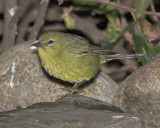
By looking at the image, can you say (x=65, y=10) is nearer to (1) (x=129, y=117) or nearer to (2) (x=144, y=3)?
(2) (x=144, y=3)

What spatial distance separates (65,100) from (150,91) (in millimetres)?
1223

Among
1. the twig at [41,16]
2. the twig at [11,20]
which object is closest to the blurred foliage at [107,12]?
the twig at [41,16]

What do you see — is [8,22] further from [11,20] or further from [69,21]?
[69,21]

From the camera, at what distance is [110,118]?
17.2 ft

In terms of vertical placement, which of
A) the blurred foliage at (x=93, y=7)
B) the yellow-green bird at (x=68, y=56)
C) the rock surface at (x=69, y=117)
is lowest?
the rock surface at (x=69, y=117)

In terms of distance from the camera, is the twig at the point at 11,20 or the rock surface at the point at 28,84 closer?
the rock surface at the point at 28,84

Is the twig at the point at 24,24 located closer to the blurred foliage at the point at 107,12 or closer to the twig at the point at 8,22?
the twig at the point at 8,22

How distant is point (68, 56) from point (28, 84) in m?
0.72

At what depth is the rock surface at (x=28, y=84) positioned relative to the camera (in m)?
6.52

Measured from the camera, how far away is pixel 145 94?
5.59 metres

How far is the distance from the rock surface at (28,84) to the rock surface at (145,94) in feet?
2.95

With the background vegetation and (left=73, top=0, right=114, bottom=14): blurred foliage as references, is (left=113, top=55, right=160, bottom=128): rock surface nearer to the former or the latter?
the background vegetation

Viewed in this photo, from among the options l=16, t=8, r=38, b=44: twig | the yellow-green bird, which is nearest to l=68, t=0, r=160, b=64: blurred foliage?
the yellow-green bird

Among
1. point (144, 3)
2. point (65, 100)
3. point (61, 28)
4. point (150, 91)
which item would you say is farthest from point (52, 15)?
point (150, 91)
